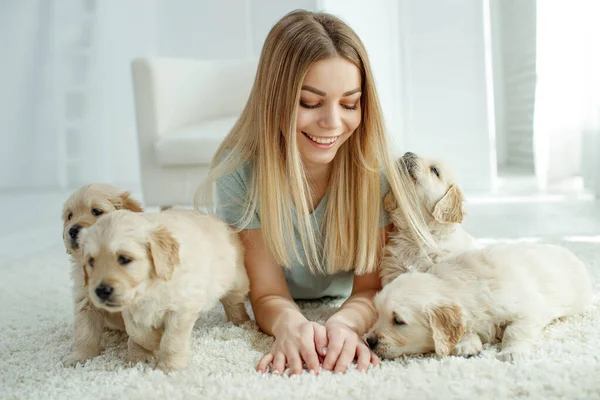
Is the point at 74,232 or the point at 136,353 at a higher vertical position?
the point at 74,232

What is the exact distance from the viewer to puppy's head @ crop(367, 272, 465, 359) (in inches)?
56.0

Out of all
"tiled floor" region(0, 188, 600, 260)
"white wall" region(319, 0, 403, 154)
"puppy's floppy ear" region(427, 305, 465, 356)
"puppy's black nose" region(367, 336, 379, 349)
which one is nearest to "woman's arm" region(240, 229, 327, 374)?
"puppy's black nose" region(367, 336, 379, 349)

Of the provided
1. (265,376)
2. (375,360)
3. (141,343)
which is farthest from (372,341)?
(141,343)

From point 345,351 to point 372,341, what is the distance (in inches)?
3.3

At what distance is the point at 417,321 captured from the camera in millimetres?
1447

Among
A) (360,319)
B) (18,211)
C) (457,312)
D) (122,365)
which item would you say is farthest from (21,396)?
(18,211)

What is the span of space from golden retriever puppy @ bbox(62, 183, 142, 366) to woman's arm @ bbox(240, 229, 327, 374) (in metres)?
0.37

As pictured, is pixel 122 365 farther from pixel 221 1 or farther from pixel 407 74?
pixel 221 1

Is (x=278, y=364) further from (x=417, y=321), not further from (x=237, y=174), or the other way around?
(x=237, y=174)

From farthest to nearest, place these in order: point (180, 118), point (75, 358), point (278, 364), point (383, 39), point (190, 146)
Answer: point (383, 39)
point (180, 118)
point (190, 146)
point (75, 358)
point (278, 364)

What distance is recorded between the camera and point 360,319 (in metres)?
1.65

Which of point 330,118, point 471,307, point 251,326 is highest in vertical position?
point 330,118

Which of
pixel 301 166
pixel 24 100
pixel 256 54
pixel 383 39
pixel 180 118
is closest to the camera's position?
pixel 301 166

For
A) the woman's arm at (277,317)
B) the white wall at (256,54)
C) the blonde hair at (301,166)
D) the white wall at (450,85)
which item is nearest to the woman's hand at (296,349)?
the woman's arm at (277,317)
